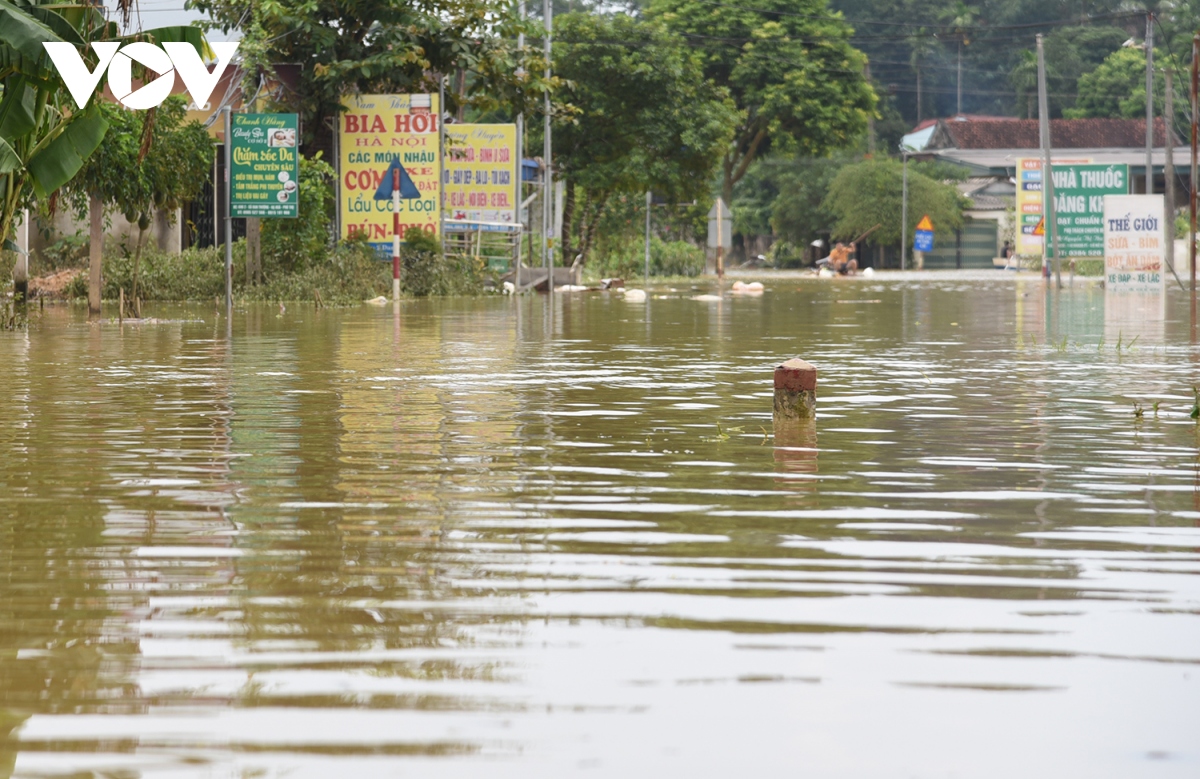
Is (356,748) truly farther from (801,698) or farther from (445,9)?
(445,9)

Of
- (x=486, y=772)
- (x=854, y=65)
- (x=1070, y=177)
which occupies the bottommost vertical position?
(x=486, y=772)

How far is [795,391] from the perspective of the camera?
993 centimetres

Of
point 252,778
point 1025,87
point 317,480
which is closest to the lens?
point 252,778

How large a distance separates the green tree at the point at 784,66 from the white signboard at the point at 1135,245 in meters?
32.9

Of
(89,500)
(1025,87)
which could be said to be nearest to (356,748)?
(89,500)

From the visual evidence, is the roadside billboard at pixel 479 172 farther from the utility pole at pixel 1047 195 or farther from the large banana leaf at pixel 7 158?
the large banana leaf at pixel 7 158

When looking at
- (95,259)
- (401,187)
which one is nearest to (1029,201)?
(401,187)

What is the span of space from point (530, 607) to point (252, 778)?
5.07 ft

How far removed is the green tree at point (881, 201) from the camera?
80.4 m

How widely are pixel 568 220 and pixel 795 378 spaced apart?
44.6m

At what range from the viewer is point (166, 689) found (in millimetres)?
4035

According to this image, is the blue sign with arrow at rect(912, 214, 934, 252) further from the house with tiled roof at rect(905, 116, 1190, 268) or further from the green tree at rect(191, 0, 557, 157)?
the green tree at rect(191, 0, 557, 157)

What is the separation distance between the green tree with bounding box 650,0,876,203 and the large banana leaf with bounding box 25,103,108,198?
59.1m

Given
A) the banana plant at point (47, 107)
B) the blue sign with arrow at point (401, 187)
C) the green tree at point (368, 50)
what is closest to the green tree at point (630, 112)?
the green tree at point (368, 50)
